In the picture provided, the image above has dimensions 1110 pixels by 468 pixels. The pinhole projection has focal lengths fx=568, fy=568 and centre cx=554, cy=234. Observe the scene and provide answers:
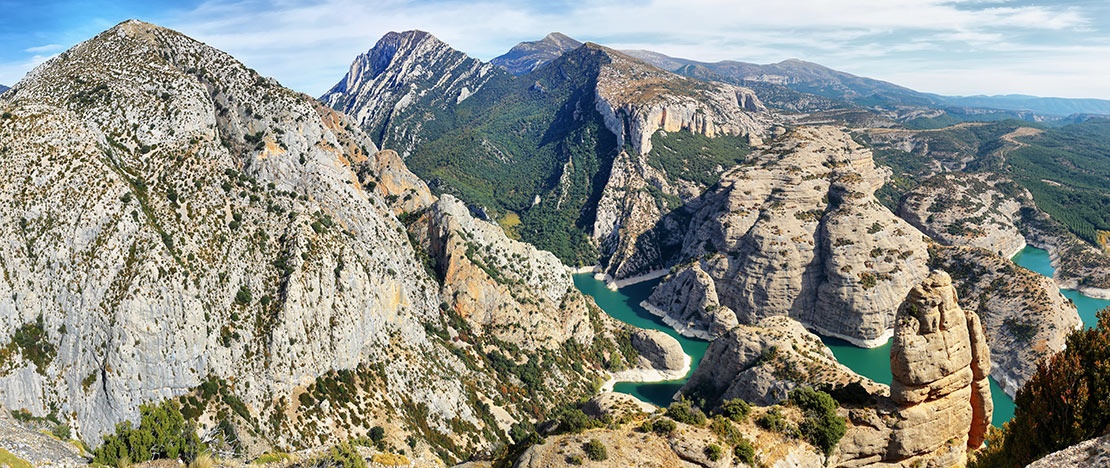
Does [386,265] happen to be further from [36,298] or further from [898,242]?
[898,242]

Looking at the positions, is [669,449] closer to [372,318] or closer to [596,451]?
[596,451]

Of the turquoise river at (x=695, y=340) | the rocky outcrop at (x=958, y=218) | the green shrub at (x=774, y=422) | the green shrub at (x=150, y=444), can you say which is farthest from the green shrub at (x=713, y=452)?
the rocky outcrop at (x=958, y=218)

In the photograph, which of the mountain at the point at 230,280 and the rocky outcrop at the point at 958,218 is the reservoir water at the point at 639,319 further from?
the rocky outcrop at the point at 958,218

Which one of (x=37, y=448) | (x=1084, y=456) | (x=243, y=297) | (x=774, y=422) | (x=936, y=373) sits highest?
(x=1084, y=456)

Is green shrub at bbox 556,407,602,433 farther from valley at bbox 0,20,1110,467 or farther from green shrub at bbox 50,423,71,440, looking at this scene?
green shrub at bbox 50,423,71,440

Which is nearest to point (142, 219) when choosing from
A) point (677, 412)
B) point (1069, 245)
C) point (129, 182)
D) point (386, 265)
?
point (129, 182)

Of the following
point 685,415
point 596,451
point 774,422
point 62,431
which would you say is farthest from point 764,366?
point 62,431

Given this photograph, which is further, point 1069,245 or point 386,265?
point 1069,245
